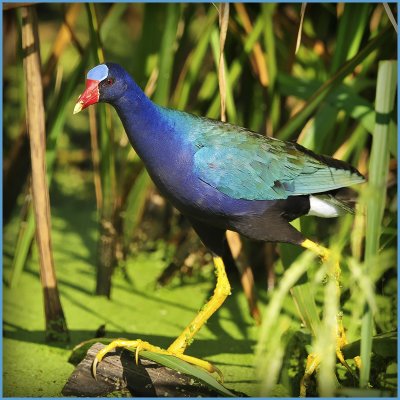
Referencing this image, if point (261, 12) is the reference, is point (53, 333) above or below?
below

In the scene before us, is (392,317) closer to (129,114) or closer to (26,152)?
(129,114)

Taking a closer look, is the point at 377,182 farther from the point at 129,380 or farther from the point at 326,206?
the point at 129,380

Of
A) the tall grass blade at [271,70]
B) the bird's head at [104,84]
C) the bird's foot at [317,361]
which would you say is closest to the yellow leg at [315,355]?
the bird's foot at [317,361]

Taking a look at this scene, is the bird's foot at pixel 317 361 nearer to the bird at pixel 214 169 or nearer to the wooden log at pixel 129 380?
the bird at pixel 214 169

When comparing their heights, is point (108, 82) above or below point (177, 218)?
above

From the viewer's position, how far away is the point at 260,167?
2115 millimetres

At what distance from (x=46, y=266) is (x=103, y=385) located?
54cm

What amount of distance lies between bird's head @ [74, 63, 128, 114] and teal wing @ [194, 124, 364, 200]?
25 centimetres

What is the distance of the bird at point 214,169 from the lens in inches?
79.9

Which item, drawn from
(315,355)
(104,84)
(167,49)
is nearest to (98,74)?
(104,84)

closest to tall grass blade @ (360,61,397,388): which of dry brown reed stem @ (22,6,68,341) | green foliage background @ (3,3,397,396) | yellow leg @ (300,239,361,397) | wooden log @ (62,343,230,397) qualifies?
green foliage background @ (3,3,397,396)

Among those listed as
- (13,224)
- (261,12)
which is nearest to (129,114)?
(261,12)

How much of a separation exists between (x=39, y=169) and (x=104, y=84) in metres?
0.53

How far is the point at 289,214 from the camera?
2.18 m
